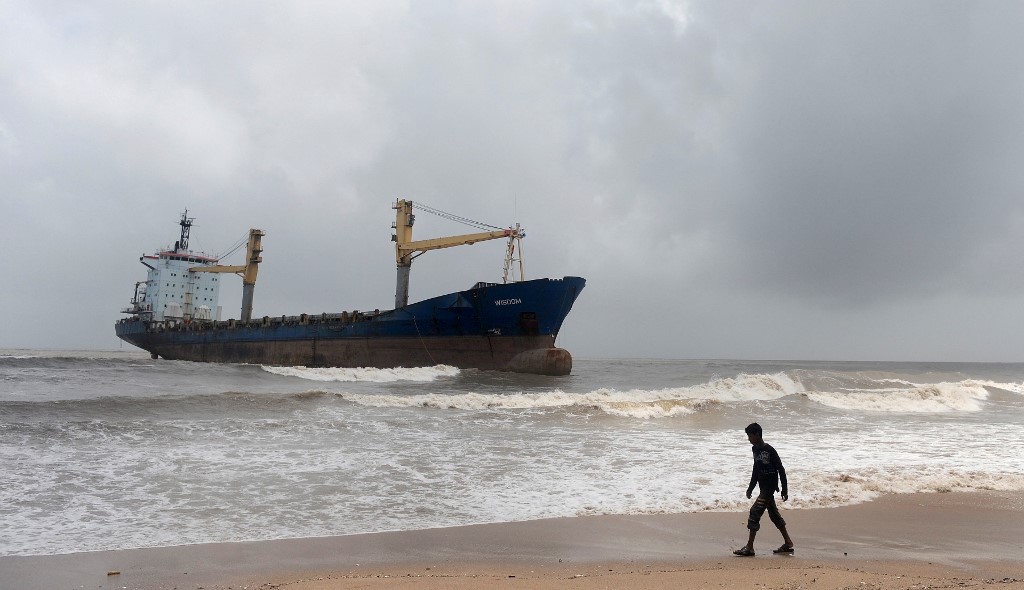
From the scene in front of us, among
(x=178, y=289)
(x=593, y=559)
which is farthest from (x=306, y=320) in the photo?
(x=593, y=559)

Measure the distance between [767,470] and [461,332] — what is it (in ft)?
→ 82.7

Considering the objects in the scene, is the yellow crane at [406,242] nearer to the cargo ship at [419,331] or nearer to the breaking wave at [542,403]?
the cargo ship at [419,331]

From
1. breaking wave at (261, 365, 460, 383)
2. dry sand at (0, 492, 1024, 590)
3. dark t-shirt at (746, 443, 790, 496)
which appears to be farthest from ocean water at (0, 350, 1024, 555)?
breaking wave at (261, 365, 460, 383)

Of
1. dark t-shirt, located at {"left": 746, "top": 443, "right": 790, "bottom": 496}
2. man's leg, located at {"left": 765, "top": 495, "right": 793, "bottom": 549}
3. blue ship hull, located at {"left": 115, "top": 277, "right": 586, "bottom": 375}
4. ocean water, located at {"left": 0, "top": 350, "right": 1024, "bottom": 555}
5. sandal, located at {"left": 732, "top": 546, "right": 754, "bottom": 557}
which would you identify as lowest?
ocean water, located at {"left": 0, "top": 350, "right": 1024, "bottom": 555}

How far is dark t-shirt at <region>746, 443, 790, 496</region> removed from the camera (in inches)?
205

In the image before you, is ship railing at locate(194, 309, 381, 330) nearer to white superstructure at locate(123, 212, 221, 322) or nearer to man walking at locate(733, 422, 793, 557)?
white superstructure at locate(123, 212, 221, 322)

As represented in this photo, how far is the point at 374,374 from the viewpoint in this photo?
90.5 ft

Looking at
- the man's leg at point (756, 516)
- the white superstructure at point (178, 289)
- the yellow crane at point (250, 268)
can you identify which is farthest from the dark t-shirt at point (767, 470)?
the white superstructure at point (178, 289)

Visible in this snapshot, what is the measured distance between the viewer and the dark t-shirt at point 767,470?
5.20m

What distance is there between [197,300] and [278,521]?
53.5 metres

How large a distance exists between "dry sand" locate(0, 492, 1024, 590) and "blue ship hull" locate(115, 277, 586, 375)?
2288 centimetres

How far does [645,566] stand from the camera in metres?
4.55

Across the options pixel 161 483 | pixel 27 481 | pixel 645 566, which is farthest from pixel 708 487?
pixel 27 481

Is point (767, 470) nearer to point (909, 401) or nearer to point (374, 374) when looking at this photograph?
point (909, 401)
